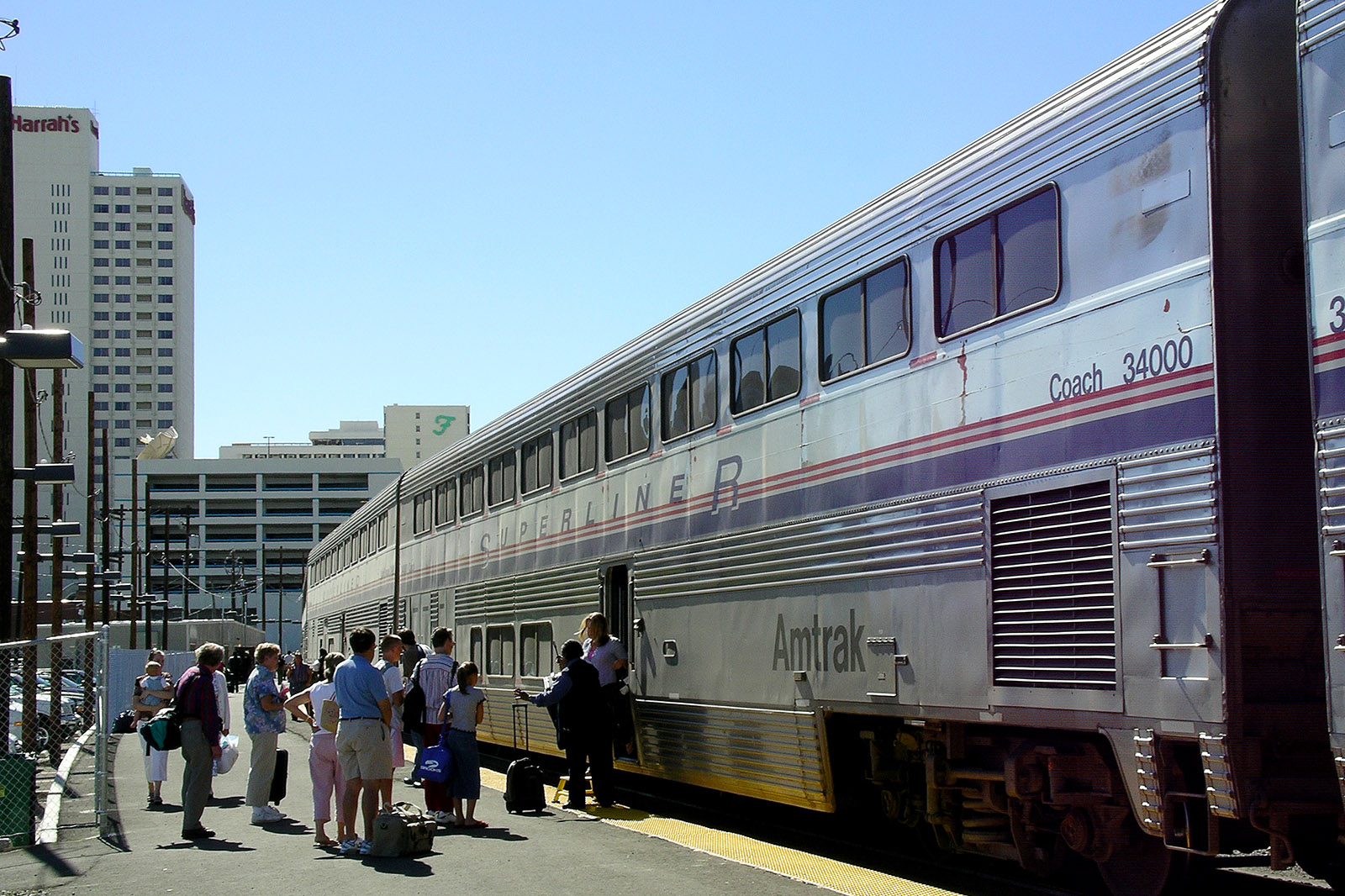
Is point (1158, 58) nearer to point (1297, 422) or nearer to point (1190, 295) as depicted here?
point (1190, 295)

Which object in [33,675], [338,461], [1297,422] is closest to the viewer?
[1297,422]

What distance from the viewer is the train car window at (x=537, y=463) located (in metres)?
16.9

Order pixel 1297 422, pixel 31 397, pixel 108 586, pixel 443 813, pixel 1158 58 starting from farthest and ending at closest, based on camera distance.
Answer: pixel 108 586 → pixel 31 397 → pixel 443 813 → pixel 1158 58 → pixel 1297 422

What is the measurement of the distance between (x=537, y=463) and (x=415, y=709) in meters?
4.26

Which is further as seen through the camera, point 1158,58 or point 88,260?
point 88,260

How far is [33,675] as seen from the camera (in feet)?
53.9

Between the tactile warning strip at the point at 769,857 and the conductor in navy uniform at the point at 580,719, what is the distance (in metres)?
0.29

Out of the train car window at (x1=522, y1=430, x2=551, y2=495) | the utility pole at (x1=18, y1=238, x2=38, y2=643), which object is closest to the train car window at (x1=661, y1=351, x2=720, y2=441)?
the train car window at (x1=522, y1=430, x2=551, y2=495)

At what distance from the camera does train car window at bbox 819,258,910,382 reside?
30.2 ft

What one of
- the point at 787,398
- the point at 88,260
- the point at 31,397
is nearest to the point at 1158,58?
the point at 787,398

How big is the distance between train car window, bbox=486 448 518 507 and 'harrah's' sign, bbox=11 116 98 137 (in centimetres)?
16034

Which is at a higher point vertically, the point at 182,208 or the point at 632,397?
the point at 182,208

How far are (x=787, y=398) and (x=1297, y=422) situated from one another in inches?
184

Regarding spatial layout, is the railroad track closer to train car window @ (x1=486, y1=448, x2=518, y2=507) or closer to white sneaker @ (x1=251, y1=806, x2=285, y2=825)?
white sneaker @ (x1=251, y1=806, x2=285, y2=825)
